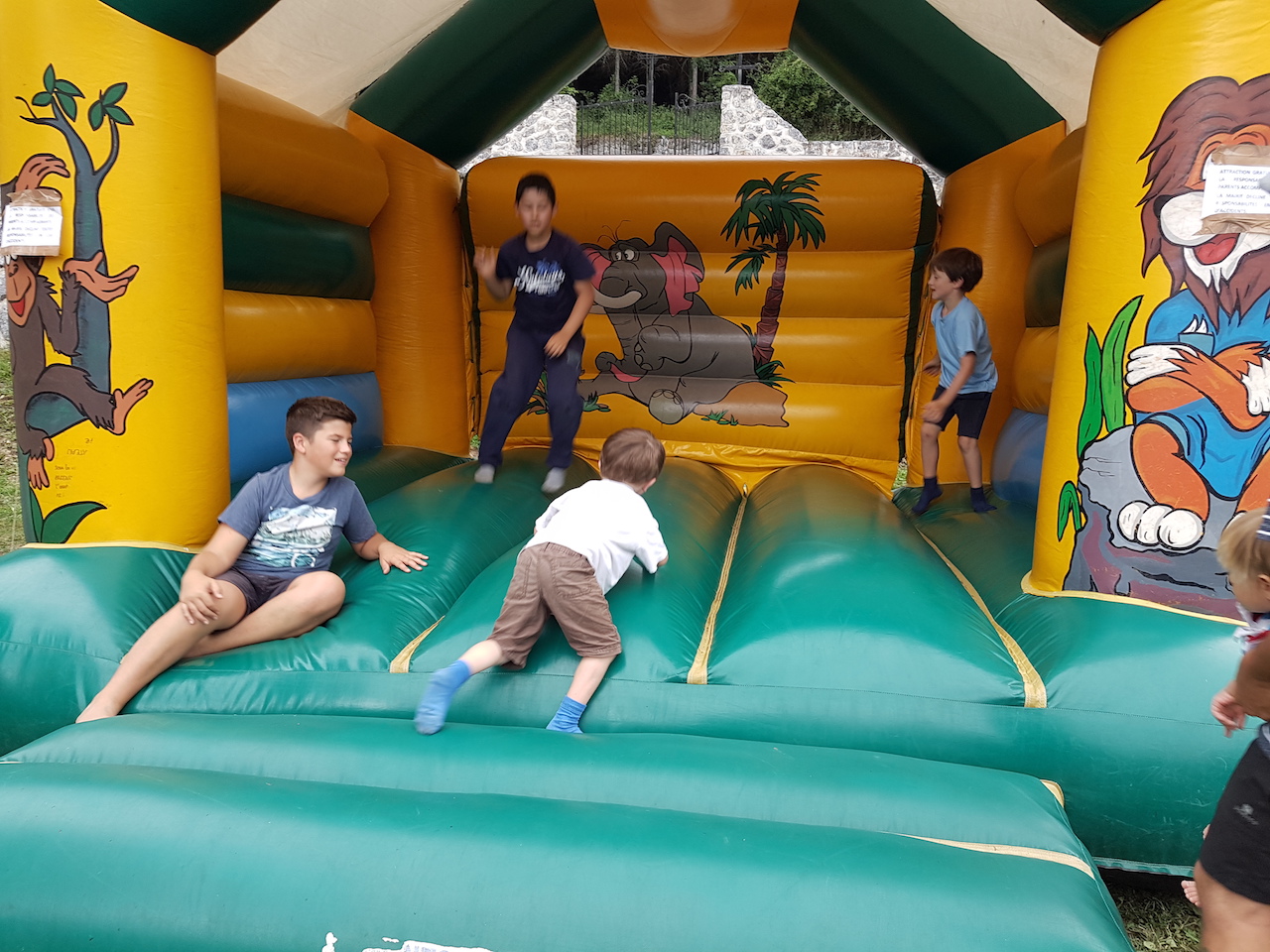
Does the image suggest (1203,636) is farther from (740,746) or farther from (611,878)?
(611,878)

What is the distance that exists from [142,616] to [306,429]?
500 millimetres

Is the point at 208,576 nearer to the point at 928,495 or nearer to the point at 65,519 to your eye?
the point at 65,519

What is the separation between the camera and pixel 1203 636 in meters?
1.67

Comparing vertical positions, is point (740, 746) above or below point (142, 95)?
below

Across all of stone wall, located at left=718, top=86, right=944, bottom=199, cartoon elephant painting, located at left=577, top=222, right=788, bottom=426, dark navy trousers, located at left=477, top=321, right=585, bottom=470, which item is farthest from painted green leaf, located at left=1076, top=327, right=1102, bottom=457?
stone wall, located at left=718, top=86, right=944, bottom=199

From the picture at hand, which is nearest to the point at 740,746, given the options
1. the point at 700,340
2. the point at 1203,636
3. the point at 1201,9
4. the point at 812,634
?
the point at 812,634

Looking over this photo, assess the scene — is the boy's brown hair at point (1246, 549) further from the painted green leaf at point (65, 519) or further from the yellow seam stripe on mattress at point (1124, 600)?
the painted green leaf at point (65, 519)

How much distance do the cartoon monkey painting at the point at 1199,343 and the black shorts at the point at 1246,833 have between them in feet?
2.34

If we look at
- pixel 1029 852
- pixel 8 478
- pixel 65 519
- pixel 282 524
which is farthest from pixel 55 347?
pixel 8 478

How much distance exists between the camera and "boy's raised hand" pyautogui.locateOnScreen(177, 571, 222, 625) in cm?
175

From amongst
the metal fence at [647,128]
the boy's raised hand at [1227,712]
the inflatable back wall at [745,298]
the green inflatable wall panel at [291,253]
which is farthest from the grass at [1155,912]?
the metal fence at [647,128]

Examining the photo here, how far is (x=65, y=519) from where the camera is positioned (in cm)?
205

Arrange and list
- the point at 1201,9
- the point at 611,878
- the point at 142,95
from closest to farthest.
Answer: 1. the point at 611,878
2. the point at 1201,9
3. the point at 142,95

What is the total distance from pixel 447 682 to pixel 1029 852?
934mm
